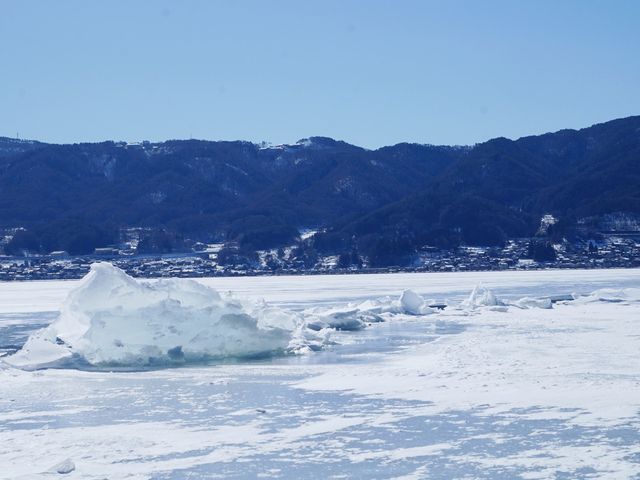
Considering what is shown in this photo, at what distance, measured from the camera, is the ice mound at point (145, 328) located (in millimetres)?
19703

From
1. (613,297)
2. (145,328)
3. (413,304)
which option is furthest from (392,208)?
(145,328)

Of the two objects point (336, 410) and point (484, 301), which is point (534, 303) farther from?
point (336, 410)

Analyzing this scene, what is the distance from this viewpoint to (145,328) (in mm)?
19922

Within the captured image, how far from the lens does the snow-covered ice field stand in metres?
10.2

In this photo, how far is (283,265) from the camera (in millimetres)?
127375

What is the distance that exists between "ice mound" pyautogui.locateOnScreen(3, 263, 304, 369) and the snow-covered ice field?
3.3 inches

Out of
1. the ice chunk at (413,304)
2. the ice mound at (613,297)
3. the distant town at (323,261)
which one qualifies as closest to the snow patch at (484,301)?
the ice chunk at (413,304)

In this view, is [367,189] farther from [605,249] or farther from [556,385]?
[556,385]

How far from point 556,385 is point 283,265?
11265 cm

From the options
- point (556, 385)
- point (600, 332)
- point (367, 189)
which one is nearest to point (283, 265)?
point (367, 189)

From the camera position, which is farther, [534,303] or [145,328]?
[534,303]

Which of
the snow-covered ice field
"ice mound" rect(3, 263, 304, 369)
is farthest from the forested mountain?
the snow-covered ice field

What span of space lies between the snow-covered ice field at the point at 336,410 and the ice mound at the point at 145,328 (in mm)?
85

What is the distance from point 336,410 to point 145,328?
25.3ft
